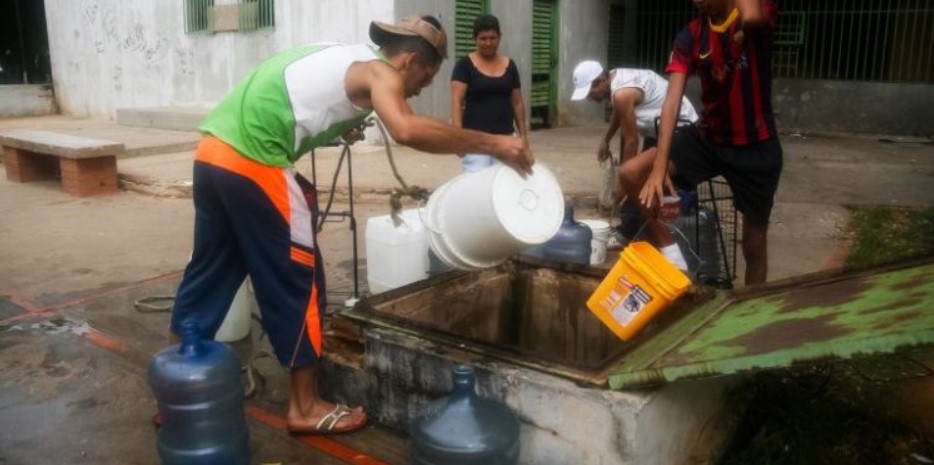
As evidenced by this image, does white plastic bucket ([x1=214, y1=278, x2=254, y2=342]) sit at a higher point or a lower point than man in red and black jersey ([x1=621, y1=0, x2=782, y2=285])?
lower

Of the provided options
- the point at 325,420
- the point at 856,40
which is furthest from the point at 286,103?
the point at 856,40

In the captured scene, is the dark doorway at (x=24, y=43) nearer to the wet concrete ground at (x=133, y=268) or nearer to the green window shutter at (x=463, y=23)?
the wet concrete ground at (x=133, y=268)

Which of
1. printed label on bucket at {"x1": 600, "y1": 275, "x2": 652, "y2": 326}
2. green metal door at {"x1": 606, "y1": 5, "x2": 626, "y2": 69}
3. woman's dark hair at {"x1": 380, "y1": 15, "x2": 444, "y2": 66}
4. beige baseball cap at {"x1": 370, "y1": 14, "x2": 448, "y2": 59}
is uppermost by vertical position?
green metal door at {"x1": 606, "y1": 5, "x2": 626, "y2": 69}

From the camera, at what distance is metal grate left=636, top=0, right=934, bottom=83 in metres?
13.1

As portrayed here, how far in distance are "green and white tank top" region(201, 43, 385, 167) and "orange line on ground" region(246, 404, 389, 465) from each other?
110 centimetres

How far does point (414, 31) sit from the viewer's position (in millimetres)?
2967

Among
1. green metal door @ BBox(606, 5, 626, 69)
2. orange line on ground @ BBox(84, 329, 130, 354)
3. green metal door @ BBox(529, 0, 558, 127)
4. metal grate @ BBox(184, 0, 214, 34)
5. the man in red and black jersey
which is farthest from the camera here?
green metal door @ BBox(606, 5, 626, 69)

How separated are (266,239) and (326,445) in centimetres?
85

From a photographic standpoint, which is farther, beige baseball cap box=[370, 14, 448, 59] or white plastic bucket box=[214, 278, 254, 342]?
white plastic bucket box=[214, 278, 254, 342]

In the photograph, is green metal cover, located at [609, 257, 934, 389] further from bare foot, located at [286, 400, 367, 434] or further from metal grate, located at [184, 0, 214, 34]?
metal grate, located at [184, 0, 214, 34]

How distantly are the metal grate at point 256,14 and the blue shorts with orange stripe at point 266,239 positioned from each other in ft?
29.5

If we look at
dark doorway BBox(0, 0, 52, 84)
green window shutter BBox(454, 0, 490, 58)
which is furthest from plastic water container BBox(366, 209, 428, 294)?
dark doorway BBox(0, 0, 52, 84)

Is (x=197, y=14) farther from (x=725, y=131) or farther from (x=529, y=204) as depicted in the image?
(x=529, y=204)

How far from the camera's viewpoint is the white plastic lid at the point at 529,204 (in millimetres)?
2994
